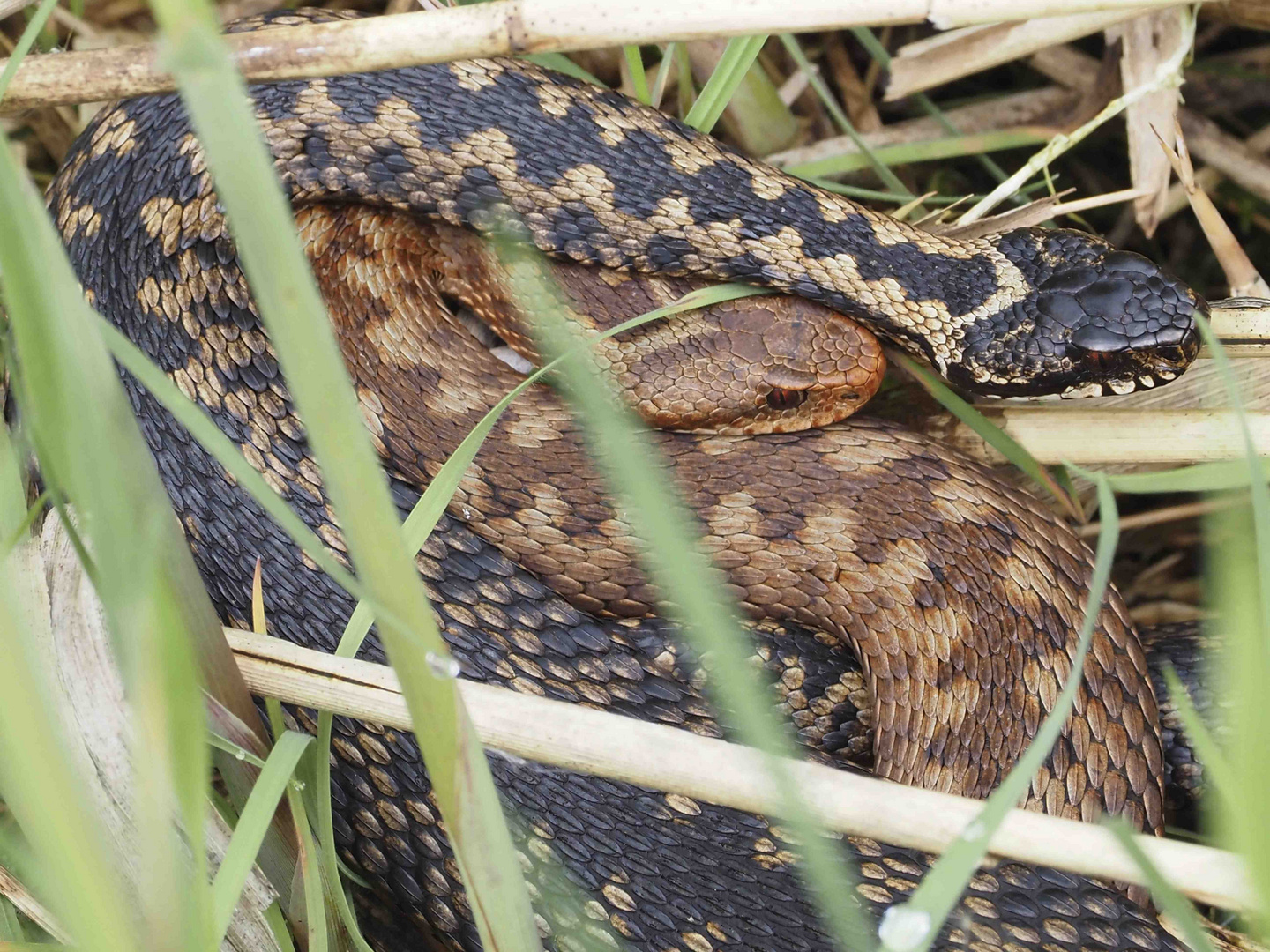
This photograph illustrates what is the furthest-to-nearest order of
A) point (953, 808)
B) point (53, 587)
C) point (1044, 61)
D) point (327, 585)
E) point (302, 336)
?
point (1044, 61), point (327, 585), point (53, 587), point (953, 808), point (302, 336)

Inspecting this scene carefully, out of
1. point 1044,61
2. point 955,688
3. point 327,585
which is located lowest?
point 327,585

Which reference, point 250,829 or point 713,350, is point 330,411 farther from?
point 713,350

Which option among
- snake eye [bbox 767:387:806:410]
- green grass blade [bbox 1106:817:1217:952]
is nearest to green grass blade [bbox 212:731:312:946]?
green grass blade [bbox 1106:817:1217:952]

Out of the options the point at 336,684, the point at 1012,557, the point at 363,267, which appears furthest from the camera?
the point at 363,267

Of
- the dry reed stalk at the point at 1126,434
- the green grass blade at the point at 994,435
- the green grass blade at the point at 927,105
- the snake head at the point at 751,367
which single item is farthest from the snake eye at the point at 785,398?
the green grass blade at the point at 927,105

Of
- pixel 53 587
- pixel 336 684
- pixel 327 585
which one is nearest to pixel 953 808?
pixel 336 684

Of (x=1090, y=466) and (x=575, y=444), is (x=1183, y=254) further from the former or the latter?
(x=575, y=444)

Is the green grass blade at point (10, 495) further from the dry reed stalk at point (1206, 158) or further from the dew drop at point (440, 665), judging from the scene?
the dry reed stalk at point (1206, 158)
